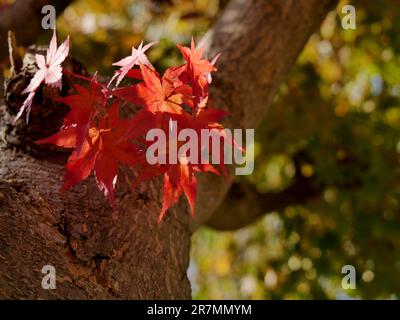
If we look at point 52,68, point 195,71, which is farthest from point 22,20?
point 195,71

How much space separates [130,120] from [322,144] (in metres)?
1.94

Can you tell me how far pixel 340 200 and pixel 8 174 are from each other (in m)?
1.96

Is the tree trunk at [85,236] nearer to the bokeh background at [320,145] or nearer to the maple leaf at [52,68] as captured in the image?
the maple leaf at [52,68]

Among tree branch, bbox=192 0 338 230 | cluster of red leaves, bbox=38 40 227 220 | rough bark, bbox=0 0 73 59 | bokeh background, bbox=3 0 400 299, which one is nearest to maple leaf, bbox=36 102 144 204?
cluster of red leaves, bbox=38 40 227 220

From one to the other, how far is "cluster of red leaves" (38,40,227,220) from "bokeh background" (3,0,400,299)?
61.5 inches

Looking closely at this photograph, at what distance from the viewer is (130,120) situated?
1075 millimetres

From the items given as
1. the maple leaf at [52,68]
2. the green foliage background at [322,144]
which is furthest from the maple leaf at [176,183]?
the green foliage background at [322,144]

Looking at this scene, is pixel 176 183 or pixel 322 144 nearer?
pixel 176 183

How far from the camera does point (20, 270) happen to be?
111cm

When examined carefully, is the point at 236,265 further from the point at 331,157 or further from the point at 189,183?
the point at 189,183

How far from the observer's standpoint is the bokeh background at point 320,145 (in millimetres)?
2875

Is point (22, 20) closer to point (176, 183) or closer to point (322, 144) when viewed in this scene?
point (176, 183)

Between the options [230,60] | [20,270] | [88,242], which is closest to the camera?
[20,270]
